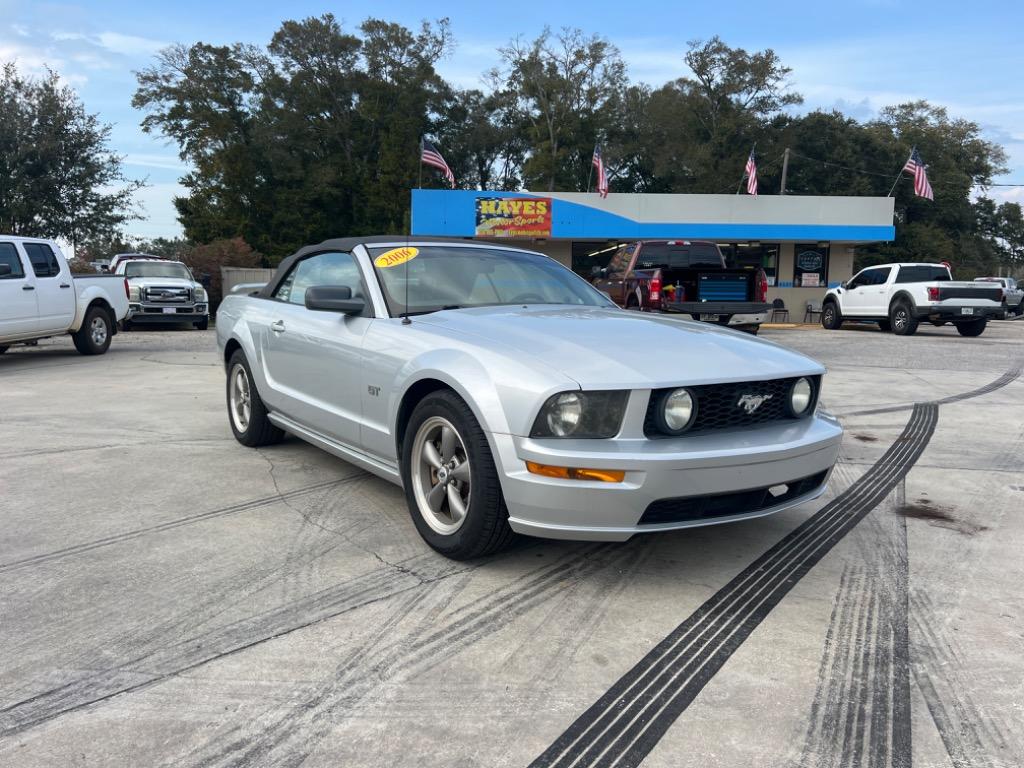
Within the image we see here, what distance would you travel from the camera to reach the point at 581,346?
3.43 m

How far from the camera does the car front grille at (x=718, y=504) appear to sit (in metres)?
3.14

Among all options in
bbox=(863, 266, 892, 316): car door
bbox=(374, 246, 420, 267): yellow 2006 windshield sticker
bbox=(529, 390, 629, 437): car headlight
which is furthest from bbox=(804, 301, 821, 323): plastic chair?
bbox=(529, 390, 629, 437): car headlight

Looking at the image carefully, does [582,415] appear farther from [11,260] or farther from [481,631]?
[11,260]

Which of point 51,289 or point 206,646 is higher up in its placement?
point 51,289

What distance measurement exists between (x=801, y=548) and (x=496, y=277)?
2236 millimetres

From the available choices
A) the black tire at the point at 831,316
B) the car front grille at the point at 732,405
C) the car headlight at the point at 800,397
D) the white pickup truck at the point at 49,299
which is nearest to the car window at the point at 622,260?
the black tire at the point at 831,316

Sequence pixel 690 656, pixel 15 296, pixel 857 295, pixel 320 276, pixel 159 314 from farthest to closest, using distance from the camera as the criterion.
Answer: pixel 857 295 → pixel 159 314 → pixel 15 296 → pixel 320 276 → pixel 690 656

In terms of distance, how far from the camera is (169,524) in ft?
13.8

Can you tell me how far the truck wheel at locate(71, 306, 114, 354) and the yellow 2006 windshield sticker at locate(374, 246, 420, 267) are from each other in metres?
9.75

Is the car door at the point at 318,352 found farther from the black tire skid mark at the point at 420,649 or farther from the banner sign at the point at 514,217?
the banner sign at the point at 514,217

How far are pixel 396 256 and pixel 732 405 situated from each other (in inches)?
85.3

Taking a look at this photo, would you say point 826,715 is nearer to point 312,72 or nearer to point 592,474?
point 592,474

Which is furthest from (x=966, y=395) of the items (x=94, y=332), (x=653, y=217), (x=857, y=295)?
(x=653, y=217)

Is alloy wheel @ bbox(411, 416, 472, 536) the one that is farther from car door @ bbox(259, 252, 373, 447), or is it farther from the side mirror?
the side mirror
